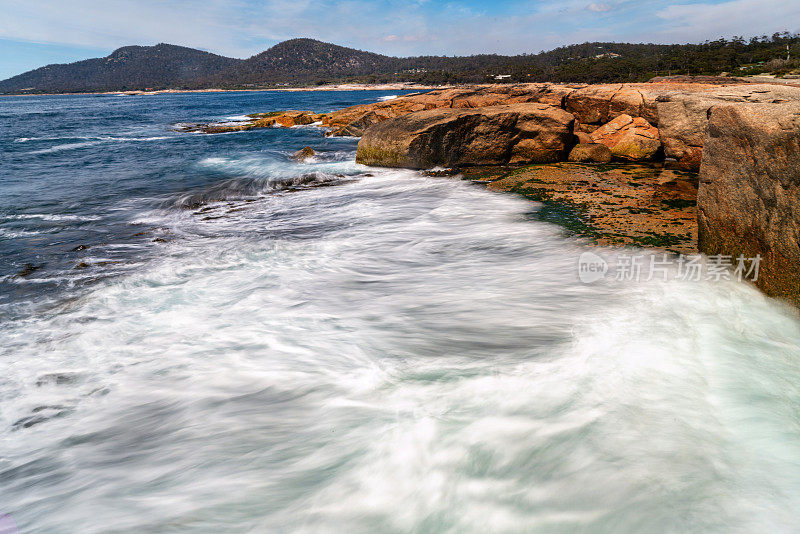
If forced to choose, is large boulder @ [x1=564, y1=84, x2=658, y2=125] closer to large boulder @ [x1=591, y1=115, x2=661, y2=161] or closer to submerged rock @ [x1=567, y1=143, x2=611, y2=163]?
large boulder @ [x1=591, y1=115, x2=661, y2=161]

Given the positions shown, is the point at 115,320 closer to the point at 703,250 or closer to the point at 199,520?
the point at 199,520

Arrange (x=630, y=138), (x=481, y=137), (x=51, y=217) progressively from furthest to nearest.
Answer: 1. (x=481, y=137)
2. (x=630, y=138)
3. (x=51, y=217)

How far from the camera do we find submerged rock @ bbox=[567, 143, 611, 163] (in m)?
9.91

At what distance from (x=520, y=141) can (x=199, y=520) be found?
1046 centimetres

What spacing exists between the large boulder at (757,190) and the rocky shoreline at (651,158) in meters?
0.01

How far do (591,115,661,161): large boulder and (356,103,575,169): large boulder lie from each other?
0.99m

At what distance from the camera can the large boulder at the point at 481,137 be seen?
10.4m

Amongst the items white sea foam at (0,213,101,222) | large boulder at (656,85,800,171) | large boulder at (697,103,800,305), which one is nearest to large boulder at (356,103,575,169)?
large boulder at (656,85,800,171)

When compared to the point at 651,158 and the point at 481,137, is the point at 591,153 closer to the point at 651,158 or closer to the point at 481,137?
the point at 651,158

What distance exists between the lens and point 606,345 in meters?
3.38

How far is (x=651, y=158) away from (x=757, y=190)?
256 inches

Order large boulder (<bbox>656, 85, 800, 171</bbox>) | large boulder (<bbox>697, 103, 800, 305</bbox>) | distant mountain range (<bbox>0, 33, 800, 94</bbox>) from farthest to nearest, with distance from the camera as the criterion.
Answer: distant mountain range (<bbox>0, 33, 800, 94</bbox>)
large boulder (<bbox>656, 85, 800, 171</bbox>)
large boulder (<bbox>697, 103, 800, 305</bbox>)

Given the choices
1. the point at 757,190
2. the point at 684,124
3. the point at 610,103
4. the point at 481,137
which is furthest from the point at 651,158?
the point at 757,190

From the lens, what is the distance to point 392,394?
308 cm
